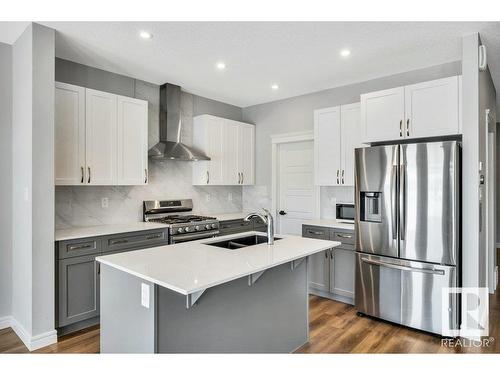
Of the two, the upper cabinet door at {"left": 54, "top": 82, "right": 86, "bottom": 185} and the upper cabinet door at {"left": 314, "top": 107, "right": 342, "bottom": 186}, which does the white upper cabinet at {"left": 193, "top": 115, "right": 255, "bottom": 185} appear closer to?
the upper cabinet door at {"left": 314, "top": 107, "right": 342, "bottom": 186}

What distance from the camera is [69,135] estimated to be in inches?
125

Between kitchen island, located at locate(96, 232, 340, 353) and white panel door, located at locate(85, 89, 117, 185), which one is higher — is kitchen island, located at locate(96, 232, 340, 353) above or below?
below

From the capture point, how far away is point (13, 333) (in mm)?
2936

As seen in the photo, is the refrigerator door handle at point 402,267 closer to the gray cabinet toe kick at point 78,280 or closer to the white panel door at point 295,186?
the white panel door at point 295,186

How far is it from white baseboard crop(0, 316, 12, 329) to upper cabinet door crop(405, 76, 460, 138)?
14.1 feet

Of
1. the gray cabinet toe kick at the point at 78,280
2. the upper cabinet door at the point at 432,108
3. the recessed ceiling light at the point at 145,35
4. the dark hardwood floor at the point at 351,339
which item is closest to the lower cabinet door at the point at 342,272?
the dark hardwood floor at the point at 351,339

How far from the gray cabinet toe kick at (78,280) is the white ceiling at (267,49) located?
1854 millimetres

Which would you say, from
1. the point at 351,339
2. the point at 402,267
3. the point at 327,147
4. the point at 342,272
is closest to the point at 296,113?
the point at 327,147

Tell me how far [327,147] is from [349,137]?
12.4 inches

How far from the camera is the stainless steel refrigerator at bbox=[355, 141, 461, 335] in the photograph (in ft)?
9.29

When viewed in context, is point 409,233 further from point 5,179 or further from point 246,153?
point 5,179

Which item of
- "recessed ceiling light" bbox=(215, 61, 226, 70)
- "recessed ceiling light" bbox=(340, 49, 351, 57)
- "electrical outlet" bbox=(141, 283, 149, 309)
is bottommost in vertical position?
"electrical outlet" bbox=(141, 283, 149, 309)

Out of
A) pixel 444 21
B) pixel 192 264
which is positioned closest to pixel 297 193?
pixel 444 21

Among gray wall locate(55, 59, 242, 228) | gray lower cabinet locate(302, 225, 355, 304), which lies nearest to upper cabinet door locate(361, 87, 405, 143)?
gray lower cabinet locate(302, 225, 355, 304)
